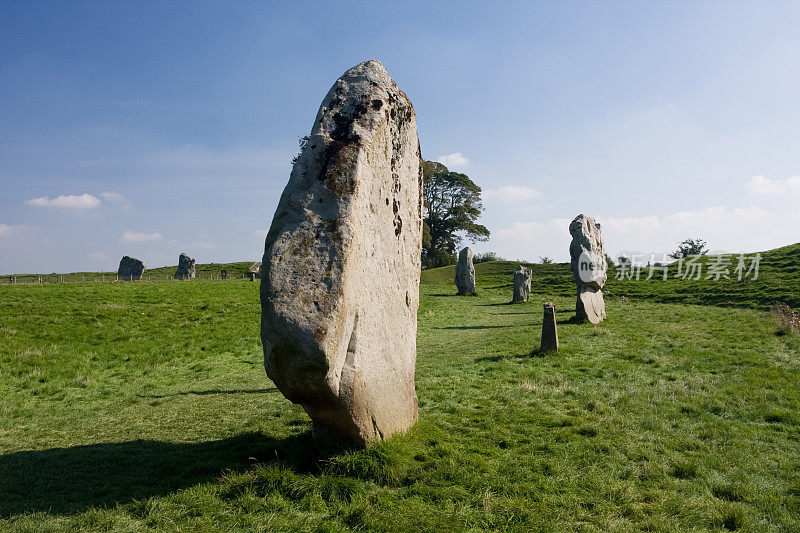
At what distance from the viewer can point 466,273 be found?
107ft

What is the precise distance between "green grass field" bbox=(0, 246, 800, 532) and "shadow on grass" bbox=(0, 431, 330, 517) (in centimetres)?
4

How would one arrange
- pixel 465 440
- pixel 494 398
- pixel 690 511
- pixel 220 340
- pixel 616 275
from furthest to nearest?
pixel 616 275, pixel 220 340, pixel 494 398, pixel 465 440, pixel 690 511

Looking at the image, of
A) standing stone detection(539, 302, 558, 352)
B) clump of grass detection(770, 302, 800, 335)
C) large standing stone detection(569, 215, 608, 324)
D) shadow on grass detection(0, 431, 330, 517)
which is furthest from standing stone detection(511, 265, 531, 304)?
shadow on grass detection(0, 431, 330, 517)

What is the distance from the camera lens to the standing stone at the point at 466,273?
32562 mm

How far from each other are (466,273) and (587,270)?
41.8ft

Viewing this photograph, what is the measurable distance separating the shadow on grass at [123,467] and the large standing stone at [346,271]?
87 centimetres

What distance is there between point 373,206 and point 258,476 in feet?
10.8

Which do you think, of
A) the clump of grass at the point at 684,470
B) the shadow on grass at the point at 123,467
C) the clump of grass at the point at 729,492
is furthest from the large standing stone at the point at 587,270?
the shadow on grass at the point at 123,467

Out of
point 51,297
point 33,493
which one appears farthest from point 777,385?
point 51,297

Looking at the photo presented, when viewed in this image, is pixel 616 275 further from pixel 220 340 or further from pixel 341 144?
pixel 341 144

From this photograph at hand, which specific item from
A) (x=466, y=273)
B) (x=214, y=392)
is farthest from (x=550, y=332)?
(x=466, y=273)

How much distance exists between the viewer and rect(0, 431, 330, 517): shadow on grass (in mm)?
5453

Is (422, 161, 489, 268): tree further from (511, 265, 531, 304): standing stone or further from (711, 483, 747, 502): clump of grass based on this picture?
(711, 483, 747, 502): clump of grass

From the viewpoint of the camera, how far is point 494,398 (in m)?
9.39
